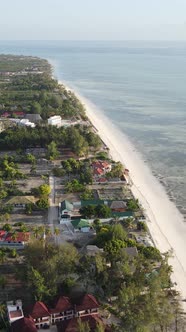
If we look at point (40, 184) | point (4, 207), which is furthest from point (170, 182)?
point (4, 207)

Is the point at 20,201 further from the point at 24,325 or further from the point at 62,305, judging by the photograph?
the point at 24,325

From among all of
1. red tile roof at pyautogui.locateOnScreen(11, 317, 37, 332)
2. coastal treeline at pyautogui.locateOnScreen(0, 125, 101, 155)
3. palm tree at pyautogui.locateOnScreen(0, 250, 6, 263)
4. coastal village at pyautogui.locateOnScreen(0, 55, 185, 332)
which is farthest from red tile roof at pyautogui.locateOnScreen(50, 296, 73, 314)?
coastal treeline at pyautogui.locateOnScreen(0, 125, 101, 155)

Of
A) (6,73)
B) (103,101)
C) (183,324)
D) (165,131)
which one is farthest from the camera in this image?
(6,73)

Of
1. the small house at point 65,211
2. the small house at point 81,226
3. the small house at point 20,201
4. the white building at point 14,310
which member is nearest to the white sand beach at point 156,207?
the small house at point 81,226

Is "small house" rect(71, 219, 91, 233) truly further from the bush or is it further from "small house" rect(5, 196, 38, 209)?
"small house" rect(5, 196, 38, 209)

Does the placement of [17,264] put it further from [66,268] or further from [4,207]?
[4,207]

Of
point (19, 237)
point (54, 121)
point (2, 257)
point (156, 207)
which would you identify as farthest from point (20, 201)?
point (54, 121)
